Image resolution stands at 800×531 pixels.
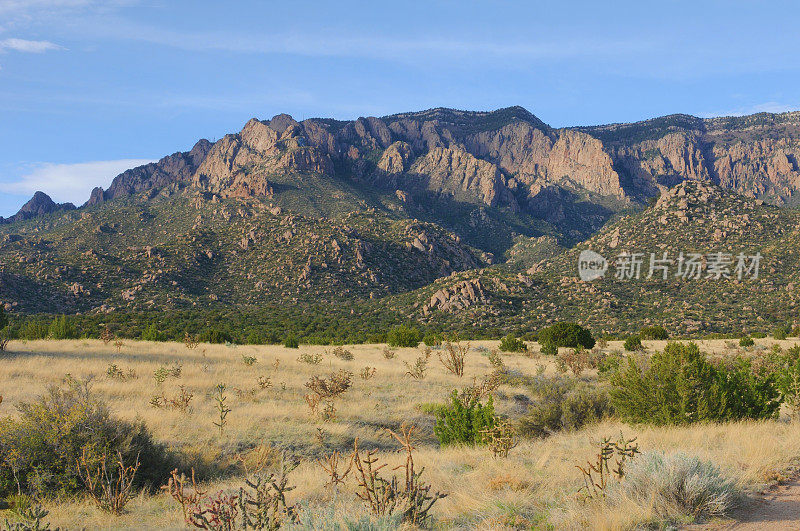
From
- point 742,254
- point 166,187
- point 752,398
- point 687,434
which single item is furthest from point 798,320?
point 166,187

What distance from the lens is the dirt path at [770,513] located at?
4.82m

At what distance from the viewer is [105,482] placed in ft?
23.3

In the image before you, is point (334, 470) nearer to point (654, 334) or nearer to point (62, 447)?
point (62, 447)

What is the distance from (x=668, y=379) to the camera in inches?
418

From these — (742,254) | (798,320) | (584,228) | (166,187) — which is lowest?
(798,320)

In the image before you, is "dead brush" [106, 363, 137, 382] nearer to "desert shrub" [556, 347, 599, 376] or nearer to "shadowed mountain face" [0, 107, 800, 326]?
"desert shrub" [556, 347, 599, 376]

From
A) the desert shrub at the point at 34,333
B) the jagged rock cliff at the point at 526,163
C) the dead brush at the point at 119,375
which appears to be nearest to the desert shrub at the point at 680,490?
the dead brush at the point at 119,375

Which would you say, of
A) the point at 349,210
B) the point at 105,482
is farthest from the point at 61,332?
the point at 349,210

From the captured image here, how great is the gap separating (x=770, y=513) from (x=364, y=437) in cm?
809

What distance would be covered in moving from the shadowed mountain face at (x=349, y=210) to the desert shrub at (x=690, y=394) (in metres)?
44.6

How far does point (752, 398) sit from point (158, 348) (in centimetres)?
2535

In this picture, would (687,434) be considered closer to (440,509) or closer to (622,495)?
(622,495)

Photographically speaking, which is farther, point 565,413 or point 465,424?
point 565,413

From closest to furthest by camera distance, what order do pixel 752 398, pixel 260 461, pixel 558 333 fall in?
pixel 260 461 → pixel 752 398 → pixel 558 333
